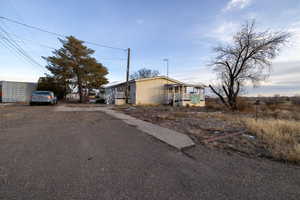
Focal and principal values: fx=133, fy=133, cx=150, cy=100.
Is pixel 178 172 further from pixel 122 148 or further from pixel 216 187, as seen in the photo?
pixel 122 148

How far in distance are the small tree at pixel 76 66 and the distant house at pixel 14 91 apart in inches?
173

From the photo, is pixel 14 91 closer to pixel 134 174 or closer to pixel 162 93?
pixel 162 93

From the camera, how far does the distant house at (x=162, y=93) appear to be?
1759 cm

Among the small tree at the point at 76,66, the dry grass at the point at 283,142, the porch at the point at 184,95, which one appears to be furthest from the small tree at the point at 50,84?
the dry grass at the point at 283,142

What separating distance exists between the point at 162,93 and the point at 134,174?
1730cm

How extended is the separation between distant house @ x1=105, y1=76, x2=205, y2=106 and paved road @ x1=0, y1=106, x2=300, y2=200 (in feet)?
48.0

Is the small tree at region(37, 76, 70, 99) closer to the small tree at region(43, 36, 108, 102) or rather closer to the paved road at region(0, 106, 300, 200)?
the small tree at region(43, 36, 108, 102)

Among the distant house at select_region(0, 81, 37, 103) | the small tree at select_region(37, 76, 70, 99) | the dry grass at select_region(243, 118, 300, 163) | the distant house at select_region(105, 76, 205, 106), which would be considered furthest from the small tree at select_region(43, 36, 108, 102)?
the dry grass at select_region(243, 118, 300, 163)

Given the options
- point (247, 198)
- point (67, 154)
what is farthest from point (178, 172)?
point (67, 154)

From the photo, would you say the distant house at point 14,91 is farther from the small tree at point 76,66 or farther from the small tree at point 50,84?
the small tree at point 76,66

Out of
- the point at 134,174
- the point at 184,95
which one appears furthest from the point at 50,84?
the point at 134,174

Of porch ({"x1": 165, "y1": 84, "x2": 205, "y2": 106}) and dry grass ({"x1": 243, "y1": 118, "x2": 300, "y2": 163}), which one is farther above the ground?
porch ({"x1": 165, "y1": 84, "x2": 205, "y2": 106})

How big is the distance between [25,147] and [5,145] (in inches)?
22.8

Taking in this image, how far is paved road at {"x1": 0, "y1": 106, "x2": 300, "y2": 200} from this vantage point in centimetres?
157
